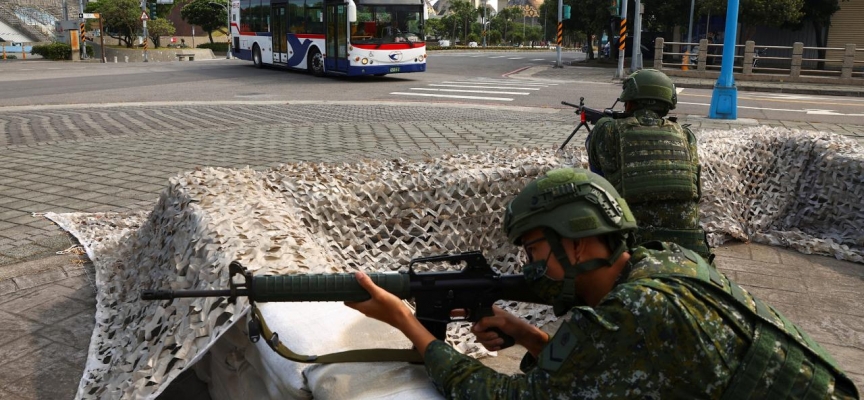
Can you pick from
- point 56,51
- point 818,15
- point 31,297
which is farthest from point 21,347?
point 56,51

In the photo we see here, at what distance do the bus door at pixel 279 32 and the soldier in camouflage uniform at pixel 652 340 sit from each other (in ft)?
70.8

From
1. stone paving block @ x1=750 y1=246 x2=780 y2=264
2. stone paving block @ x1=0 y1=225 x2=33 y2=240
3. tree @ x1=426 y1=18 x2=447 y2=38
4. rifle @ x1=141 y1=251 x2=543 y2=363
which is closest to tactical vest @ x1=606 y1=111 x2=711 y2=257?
rifle @ x1=141 y1=251 x2=543 y2=363

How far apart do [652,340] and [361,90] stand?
16.9 metres

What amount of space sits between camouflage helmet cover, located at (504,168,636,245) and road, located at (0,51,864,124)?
13445mm

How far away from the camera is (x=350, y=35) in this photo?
1945 centimetres

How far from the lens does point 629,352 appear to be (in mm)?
1795

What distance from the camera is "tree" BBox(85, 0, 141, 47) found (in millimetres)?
46438

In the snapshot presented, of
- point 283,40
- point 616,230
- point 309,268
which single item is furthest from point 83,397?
point 283,40

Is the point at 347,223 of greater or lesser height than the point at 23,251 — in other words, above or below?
above

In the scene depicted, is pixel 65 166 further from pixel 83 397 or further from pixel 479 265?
pixel 479 265

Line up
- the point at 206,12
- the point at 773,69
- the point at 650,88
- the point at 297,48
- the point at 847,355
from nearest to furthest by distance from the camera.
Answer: the point at 650,88 < the point at 847,355 < the point at 297,48 < the point at 773,69 < the point at 206,12

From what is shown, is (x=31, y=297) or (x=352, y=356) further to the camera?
(x=31, y=297)

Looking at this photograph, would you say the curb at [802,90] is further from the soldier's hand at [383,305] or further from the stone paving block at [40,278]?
the soldier's hand at [383,305]

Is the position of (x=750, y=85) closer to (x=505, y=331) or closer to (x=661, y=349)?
(x=505, y=331)
